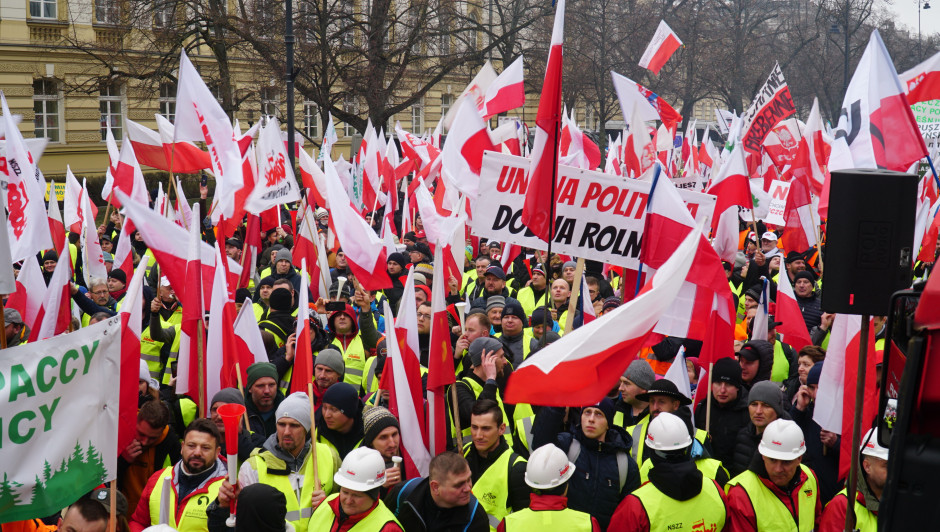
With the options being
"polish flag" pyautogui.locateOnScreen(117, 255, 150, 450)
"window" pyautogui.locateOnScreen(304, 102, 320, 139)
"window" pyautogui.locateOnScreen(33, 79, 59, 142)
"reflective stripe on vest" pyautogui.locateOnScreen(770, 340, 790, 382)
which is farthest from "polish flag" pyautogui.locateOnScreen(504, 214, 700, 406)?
"window" pyautogui.locateOnScreen(304, 102, 320, 139)

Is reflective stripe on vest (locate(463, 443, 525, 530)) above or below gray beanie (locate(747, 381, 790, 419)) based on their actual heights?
below

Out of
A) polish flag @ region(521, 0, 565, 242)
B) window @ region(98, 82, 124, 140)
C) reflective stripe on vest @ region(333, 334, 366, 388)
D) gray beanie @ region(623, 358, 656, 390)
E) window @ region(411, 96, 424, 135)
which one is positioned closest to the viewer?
polish flag @ region(521, 0, 565, 242)

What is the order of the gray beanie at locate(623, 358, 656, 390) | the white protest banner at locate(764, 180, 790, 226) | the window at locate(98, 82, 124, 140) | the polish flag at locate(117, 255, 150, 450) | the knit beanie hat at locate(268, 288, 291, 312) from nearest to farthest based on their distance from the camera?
1. the polish flag at locate(117, 255, 150, 450)
2. the gray beanie at locate(623, 358, 656, 390)
3. the knit beanie hat at locate(268, 288, 291, 312)
4. the white protest banner at locate(764, 180, 790, 226)
5. the window at locate(98, 82, 124, 140)

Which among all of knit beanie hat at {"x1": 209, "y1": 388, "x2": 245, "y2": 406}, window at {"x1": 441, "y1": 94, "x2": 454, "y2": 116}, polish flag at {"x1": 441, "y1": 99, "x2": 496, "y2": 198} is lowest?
knit beanie hat at {"x1": 209, "y1": 388, "x2": 245, "y2": 406}

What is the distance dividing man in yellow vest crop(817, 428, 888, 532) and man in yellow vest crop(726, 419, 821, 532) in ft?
0.66

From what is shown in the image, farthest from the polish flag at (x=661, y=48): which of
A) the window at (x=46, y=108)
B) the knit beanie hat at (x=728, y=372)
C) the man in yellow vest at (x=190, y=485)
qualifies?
the window at (x=46, y=108)

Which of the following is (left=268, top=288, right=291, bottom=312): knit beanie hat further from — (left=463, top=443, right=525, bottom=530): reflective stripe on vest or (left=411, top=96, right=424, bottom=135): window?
(left=411, top=96, right=424, bottom=135): window

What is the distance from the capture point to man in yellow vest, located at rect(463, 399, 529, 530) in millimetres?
4961

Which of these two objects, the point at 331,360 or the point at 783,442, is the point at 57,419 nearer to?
the point at 331,360

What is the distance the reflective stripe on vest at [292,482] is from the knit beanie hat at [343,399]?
1.50 feet

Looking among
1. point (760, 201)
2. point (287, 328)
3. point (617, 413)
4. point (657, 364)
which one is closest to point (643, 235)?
point (617, 413)

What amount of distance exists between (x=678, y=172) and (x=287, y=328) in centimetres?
1610

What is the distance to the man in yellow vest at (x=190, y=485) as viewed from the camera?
15.7 feet

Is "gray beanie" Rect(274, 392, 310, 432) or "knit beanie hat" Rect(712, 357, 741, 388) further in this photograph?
"knit beanie hat" Rect(712, 357, 741, 388)
